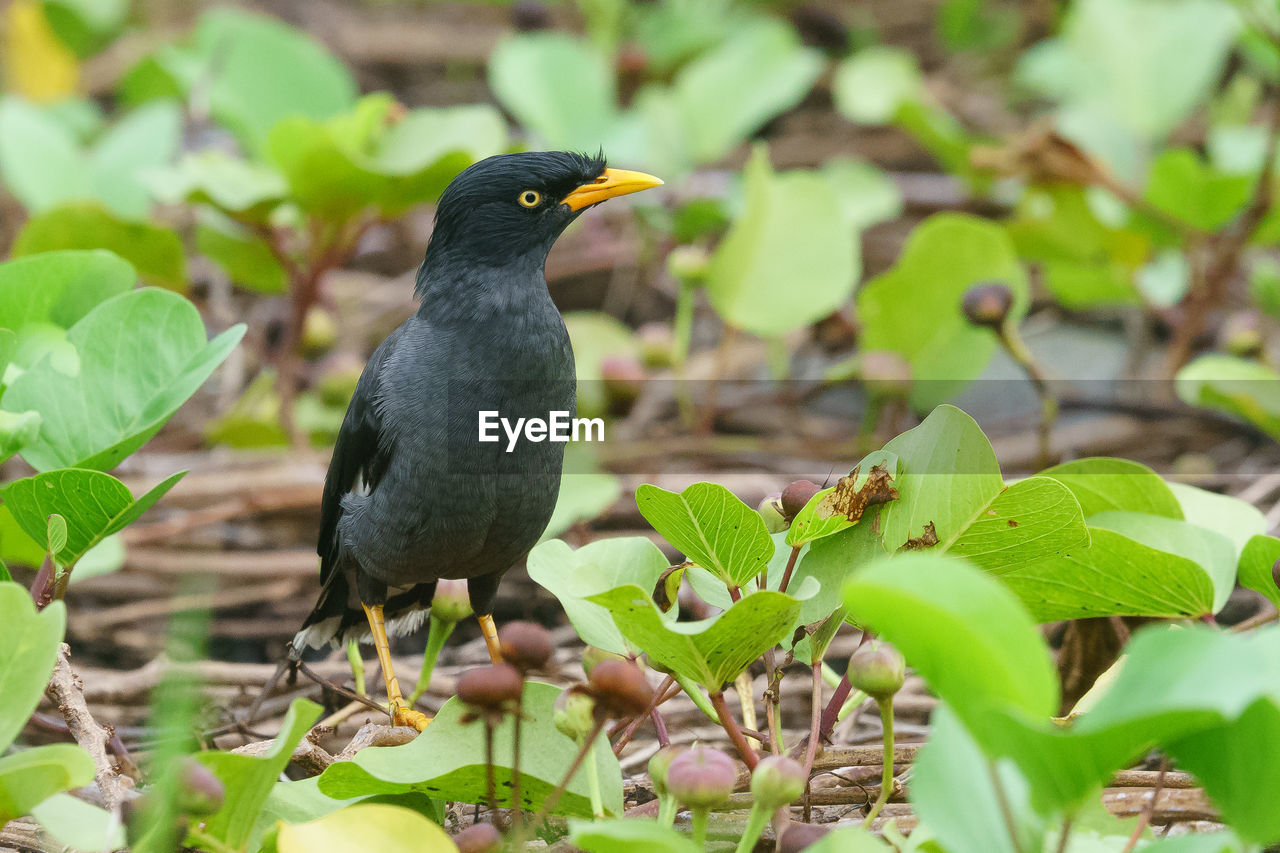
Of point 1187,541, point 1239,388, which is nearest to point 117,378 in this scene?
point 1187,541

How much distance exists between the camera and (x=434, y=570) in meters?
2.06

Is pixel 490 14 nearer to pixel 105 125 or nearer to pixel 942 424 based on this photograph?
pixel 105 125

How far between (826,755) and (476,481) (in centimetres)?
Answer: 69

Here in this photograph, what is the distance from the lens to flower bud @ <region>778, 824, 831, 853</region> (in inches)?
52.9

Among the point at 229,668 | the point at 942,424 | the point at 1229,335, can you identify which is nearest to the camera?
the point at 942,424

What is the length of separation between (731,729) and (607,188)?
1.12 metres

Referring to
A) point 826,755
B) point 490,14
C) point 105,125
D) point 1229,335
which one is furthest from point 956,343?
point 490,14

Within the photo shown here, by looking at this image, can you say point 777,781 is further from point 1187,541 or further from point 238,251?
point 238,251

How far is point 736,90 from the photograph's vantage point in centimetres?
442

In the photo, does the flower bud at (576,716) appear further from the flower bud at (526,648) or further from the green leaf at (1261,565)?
the green leaf at (1261,565)

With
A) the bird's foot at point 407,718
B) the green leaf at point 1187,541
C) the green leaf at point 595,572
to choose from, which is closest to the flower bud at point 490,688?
the green leaf at point 595,572

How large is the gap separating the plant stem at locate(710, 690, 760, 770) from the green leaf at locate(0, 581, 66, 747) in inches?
30.2

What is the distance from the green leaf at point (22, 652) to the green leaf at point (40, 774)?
1.1 inches

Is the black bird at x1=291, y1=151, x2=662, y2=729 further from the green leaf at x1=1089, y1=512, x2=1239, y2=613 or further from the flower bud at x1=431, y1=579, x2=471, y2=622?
the green leaf at x1=1089, y1=512, x2=1239, y2=613
